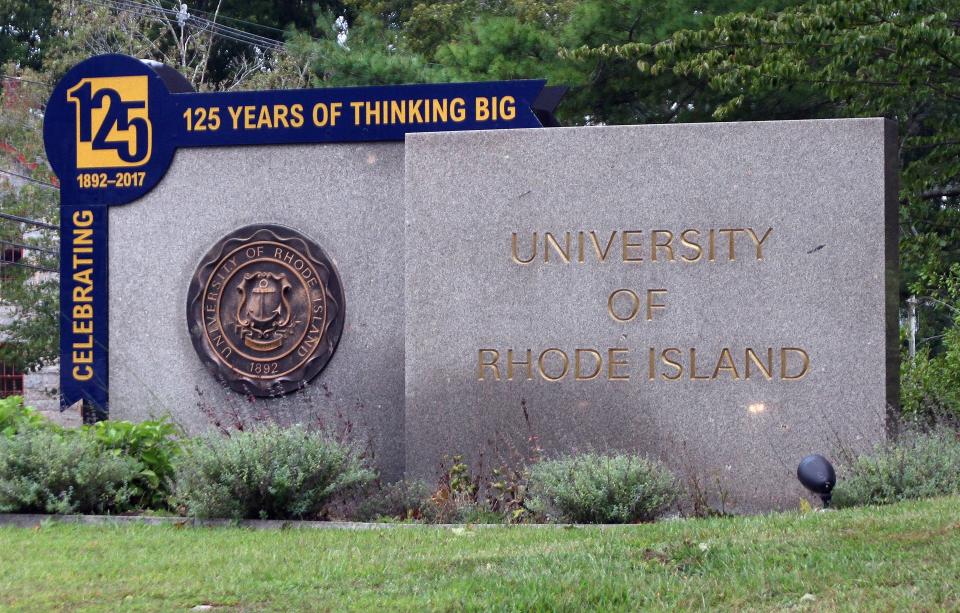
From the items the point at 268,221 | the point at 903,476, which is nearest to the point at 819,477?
the point at 903,476

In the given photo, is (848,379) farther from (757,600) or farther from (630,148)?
(757,600)

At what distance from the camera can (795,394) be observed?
944 centimetres

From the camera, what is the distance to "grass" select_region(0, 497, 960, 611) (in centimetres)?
534

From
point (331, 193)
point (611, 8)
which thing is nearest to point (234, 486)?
point (331, 193)

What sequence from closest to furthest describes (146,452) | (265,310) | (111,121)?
(146,452)
(265,310)
(111,121)

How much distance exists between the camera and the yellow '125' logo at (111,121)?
37.8 ft

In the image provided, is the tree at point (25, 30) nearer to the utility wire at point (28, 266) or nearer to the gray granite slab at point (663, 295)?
the utility wire at point (28, 266)

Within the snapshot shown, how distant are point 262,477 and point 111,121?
197 inches

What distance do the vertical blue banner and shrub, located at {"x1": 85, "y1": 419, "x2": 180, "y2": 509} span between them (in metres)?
2.05

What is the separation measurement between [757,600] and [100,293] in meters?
7.96

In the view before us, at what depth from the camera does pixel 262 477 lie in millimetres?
8156

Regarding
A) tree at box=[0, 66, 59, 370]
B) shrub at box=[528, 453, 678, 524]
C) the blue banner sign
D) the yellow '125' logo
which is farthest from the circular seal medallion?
tree at box=[0, 66, 59, 370]

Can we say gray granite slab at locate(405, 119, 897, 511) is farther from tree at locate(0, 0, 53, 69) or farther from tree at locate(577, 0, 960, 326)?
tree at locate(0, 0, 53, 69)

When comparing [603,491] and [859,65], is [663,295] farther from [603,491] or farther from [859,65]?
[859,65]
